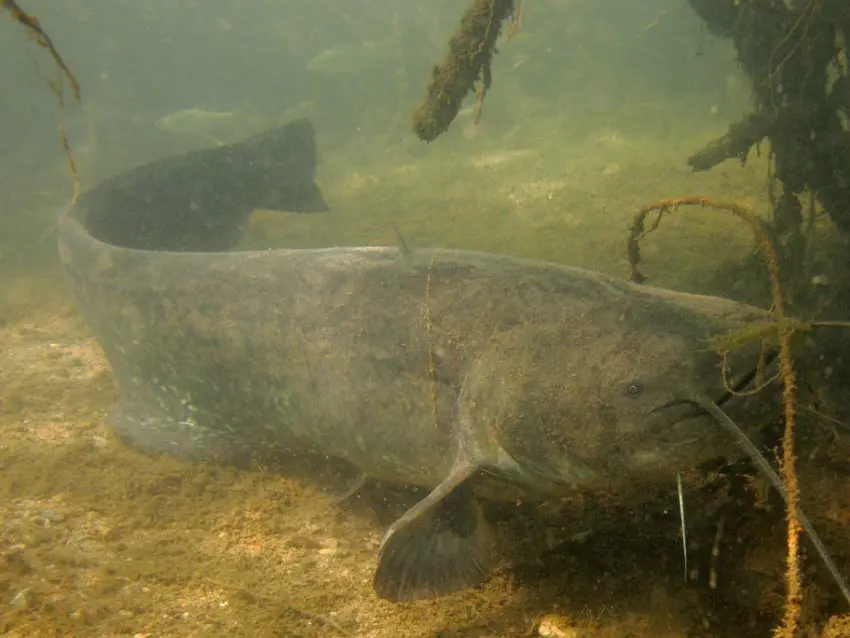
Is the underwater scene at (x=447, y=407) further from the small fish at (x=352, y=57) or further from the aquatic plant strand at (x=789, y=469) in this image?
the small fish at (x=352, y=57)

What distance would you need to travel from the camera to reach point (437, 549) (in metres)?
2.14

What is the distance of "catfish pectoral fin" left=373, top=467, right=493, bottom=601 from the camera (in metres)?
2.08

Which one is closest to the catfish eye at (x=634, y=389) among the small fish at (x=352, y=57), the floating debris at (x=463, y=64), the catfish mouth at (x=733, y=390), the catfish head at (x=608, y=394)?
the catfish head at (x=608, y=394)

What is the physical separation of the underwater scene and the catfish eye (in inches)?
1.4

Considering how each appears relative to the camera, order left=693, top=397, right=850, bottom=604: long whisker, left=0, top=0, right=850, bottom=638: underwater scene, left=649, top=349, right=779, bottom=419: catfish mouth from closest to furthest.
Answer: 1. left=693, top=397, right=850, bottom=604: long whisker
2. left=649, top=349, right=779, bottom=419: catfish mouth
3. left=0, top=0, right=850, bottom=638: underwater scene

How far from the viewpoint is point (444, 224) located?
7160 mm

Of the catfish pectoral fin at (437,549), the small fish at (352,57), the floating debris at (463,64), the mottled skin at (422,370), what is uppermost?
the small fish at (352,57)

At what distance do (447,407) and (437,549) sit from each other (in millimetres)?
573

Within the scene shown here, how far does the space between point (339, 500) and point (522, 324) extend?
1.37 metres

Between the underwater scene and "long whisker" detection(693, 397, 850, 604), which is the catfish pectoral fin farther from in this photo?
"long whisker" detection(693, 397, 850, 604)

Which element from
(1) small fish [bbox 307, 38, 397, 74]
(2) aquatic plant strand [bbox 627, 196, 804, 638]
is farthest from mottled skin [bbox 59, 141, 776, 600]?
(1) small fish [bbox 307, 38, 397, 74]

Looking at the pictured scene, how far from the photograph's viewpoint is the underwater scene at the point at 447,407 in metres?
1.94

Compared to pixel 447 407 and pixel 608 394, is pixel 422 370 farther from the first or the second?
pixel 608 394

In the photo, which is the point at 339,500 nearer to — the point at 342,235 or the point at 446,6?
the point at 342,235
